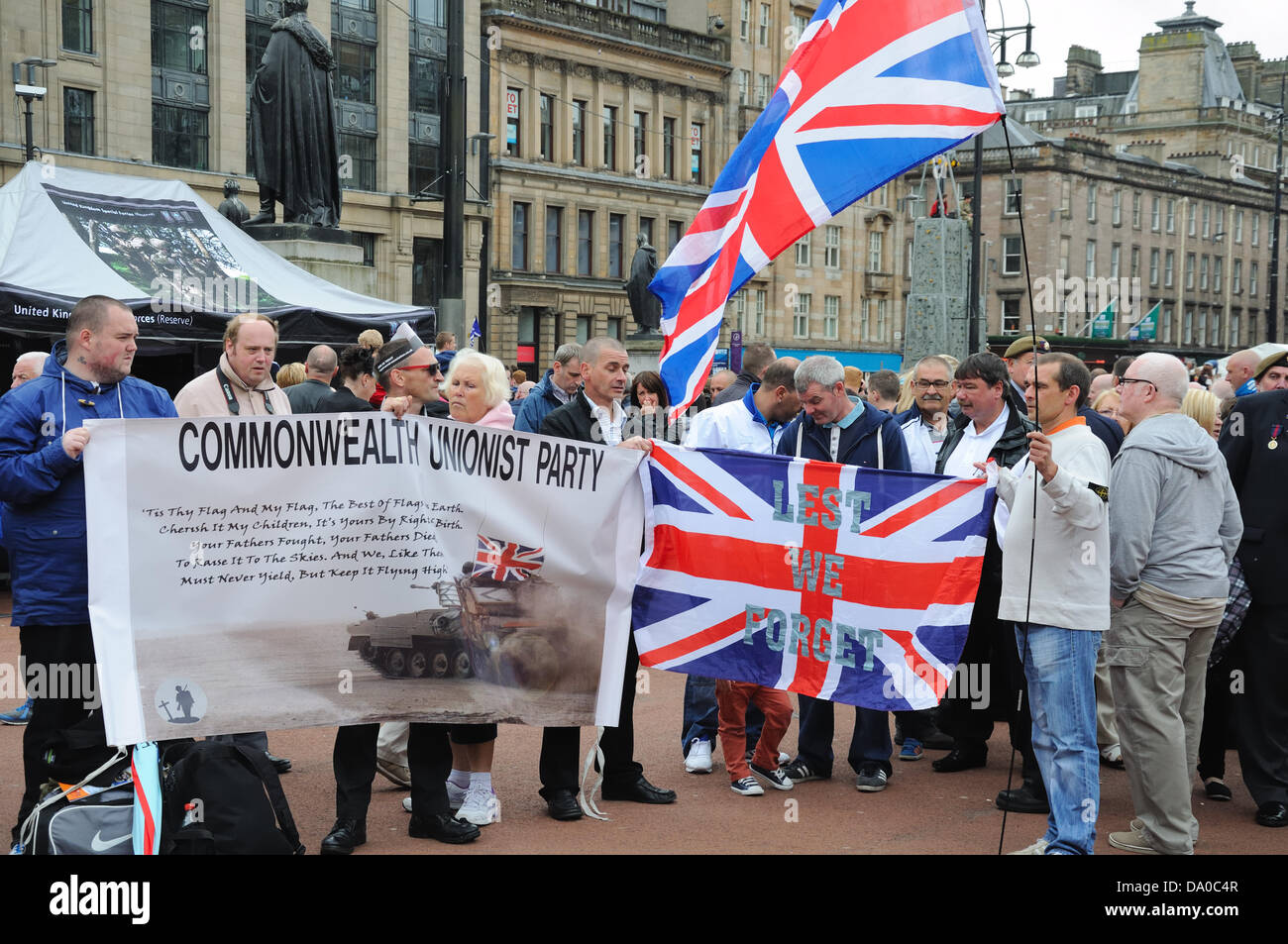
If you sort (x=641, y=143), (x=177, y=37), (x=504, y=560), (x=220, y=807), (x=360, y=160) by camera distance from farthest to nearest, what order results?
(x=641, y=143)
(x=360, y=160)
(x=177, y=37)
(x=504, y=560)
(x=220, y=807)

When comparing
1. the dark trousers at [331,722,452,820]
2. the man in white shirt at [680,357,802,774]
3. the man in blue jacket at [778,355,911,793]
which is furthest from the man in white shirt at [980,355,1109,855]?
the dark trousers at [331,722,452,820]

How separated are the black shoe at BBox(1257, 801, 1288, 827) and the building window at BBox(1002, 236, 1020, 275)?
7290 cm

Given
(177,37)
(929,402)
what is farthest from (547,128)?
(929,402)

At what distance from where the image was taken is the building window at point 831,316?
220 feet

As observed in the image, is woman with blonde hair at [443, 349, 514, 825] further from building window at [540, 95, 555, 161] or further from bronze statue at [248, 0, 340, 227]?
building window at [540, 95, 555, 161]

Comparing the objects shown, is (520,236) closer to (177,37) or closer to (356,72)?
(356,72)

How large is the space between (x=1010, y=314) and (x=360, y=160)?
43.1 metres

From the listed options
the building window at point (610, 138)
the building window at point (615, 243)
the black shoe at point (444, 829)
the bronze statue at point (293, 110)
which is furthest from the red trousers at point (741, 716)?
the building window at point (610, 138)

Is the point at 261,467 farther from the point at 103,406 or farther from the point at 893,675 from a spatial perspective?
the point at 893,675

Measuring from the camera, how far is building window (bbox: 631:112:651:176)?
58219 mm

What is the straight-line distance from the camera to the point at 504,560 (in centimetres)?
618

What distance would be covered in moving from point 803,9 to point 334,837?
65.1m

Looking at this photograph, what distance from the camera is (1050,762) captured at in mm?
5852
